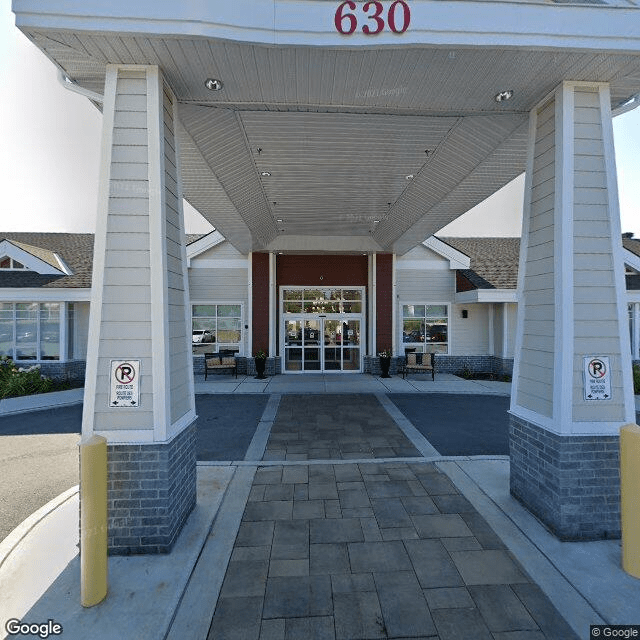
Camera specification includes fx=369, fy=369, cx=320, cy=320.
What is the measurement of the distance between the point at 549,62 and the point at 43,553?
21.9ft

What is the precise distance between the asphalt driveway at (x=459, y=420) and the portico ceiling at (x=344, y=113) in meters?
4.85

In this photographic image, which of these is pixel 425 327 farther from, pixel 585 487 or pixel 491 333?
pixel 585 487

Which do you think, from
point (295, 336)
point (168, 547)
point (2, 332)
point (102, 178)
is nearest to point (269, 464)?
point (168, 547)

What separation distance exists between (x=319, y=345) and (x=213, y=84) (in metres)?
11.7

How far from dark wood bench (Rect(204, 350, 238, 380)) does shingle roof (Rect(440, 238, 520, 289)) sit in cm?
966

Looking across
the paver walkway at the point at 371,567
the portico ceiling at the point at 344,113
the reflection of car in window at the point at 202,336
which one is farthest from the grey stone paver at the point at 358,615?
the reflection of car in window at the point at 202,336

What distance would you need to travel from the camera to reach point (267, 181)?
7.27 meters

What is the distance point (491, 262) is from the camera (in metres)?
16.0

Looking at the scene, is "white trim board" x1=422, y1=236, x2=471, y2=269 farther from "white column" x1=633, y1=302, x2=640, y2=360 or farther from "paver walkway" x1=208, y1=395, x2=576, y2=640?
"paver walkway" x1=208, y1=395, x2=576, y2=640

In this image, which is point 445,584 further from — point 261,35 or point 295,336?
point 295,336

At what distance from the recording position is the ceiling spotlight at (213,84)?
3732 mm

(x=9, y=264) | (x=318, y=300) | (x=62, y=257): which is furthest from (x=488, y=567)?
(x=62, y=257)

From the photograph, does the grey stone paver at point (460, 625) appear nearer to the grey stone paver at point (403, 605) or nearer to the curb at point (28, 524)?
the grey stone paver at point (403, 605)

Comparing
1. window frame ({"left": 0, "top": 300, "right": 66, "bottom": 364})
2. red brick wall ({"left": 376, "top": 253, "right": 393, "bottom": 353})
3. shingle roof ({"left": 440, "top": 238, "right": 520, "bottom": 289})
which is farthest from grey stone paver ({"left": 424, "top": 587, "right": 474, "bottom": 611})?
window frame ({"left": 0, "top": 300, "right": 66, "bottom": 364})
